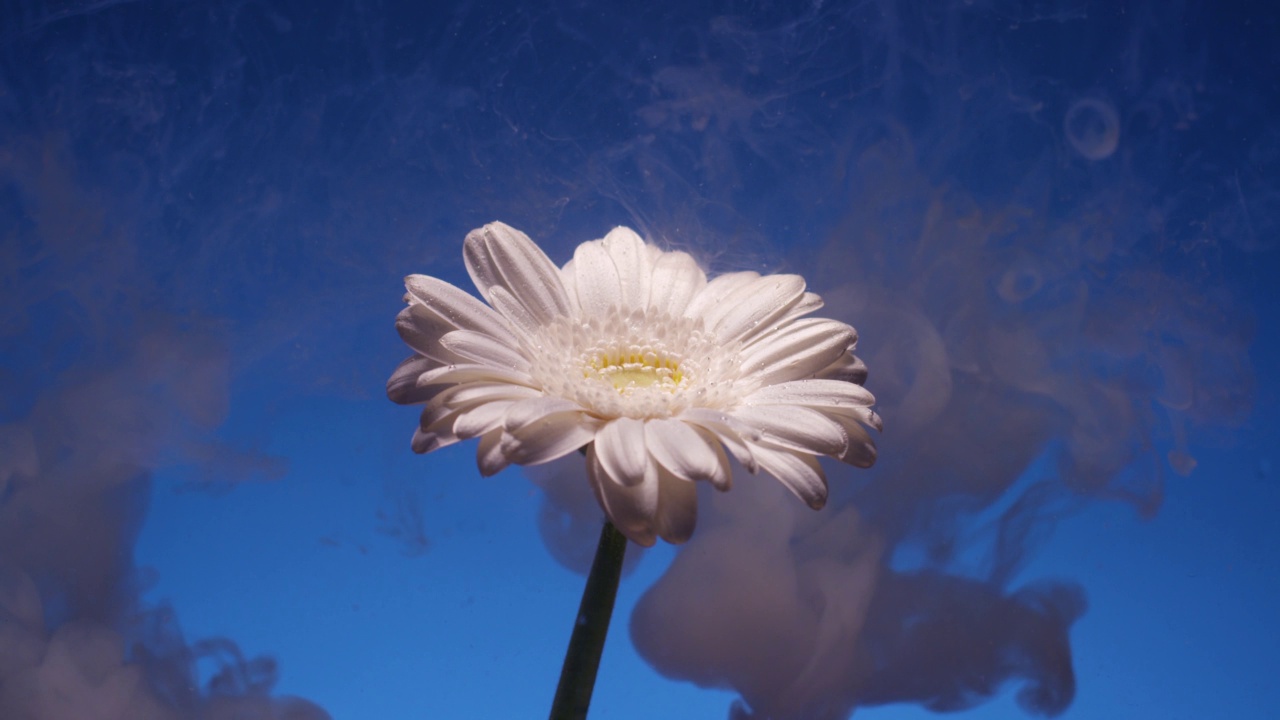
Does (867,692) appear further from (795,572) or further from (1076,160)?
(1076,160)

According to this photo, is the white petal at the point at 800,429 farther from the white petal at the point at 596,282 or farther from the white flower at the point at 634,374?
the white petal at the point at 596,282

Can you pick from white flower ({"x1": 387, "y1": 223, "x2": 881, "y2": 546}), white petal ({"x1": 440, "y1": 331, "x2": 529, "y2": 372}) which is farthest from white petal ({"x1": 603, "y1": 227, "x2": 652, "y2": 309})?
white petal ({"x1": 440, "y1": 331, "x2": 529, "y2": 372})

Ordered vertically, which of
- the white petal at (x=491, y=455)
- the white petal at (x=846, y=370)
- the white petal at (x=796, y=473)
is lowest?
the white petal at (x=491, y=455)

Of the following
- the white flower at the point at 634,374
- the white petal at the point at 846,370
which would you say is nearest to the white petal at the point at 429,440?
the white flower at the point at 634,374

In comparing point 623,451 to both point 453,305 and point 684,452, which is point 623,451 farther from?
point 453,305

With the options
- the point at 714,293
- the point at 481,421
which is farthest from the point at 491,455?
the point at 714,293

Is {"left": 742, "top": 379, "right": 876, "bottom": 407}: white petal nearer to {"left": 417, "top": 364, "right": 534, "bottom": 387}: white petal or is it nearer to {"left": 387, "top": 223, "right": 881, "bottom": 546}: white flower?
{"left": 387, "top": 223, "right": 881, "bottom": 546}: white flower
